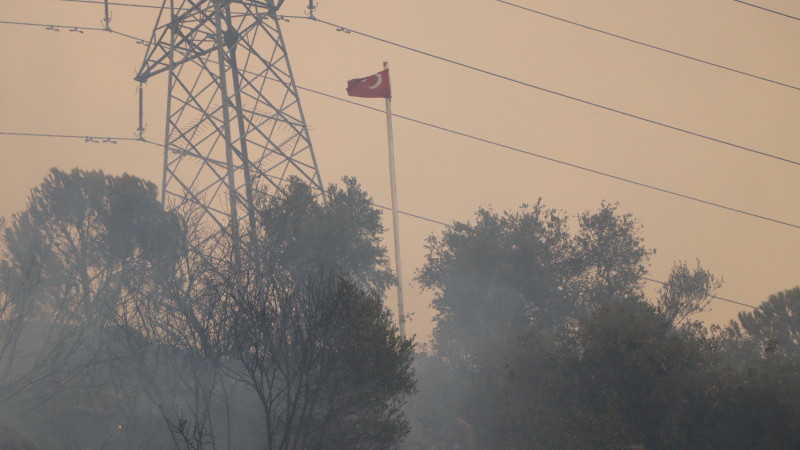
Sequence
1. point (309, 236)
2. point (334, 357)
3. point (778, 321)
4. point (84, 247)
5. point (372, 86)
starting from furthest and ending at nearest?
point (778, 321) < point (84, 247) < point (309, 236) < point (372, 86) < point (334, 357)

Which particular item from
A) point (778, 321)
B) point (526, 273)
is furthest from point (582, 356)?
point (778, 321)

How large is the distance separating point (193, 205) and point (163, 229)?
190 inches

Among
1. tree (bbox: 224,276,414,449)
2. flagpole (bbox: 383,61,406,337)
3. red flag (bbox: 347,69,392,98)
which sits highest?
red flag (bbox: 347,69,392,98)

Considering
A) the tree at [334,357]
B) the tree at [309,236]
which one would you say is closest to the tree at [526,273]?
the tree at [309,236]

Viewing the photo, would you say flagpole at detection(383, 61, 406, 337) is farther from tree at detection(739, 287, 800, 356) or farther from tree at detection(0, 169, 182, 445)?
tree at detection(739, 287, 800, 356)

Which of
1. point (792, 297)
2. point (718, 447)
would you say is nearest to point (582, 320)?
point (718, 447)

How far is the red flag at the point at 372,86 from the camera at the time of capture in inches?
1550

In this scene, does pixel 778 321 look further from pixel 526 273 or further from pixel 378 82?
pixel 378 82

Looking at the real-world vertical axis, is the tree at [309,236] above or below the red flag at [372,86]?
below

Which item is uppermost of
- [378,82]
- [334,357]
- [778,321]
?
[378,82]

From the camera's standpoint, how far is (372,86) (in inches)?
1558

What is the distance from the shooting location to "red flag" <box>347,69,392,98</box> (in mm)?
39375

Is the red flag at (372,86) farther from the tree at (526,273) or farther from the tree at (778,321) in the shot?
the tree at (778,321)

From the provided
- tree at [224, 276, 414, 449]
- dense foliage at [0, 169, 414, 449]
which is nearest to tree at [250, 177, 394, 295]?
dense foliage at [0, 169, 414, 449]
